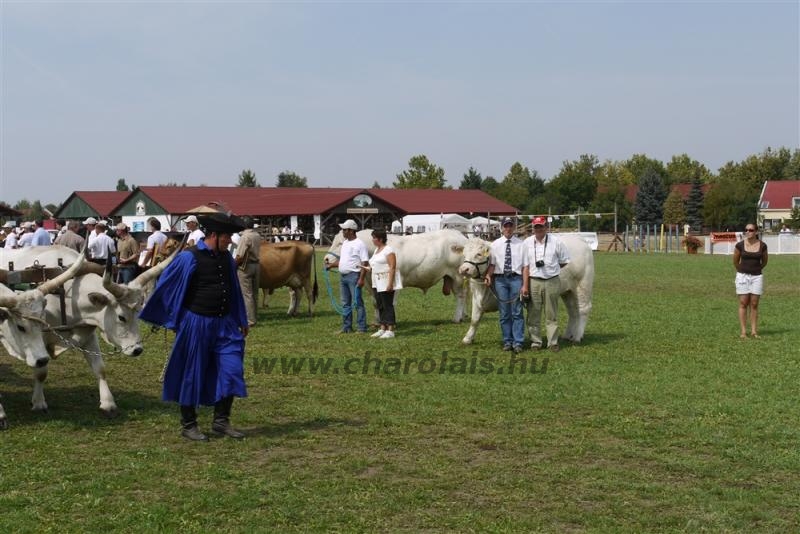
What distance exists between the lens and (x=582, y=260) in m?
14.6

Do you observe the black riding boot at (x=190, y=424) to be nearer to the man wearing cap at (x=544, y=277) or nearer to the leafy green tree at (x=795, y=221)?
the man wearing cap at (x=544, y=277)

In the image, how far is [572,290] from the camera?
14547 millimetres

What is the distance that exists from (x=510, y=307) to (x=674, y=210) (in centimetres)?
8193

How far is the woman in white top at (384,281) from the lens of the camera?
585 inches

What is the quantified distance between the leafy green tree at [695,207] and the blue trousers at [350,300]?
7922cm

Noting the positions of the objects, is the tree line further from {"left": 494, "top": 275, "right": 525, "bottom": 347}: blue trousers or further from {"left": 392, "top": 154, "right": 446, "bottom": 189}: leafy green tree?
{"left": 494, "top": 275, "right": 525, "bottom": 347}: blue trousers

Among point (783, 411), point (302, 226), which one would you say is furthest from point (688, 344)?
point (302, 226)

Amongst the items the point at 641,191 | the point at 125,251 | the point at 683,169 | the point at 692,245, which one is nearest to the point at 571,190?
the point at 641,191

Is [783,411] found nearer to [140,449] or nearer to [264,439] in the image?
[264,439]

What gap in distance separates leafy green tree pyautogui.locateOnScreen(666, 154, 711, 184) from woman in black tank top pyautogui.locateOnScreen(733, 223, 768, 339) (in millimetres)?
110534

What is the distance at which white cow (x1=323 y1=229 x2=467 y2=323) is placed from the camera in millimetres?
17391

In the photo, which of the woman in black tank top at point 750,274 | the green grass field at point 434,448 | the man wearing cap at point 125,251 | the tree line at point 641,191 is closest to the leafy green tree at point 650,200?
the tree line at point 641,191

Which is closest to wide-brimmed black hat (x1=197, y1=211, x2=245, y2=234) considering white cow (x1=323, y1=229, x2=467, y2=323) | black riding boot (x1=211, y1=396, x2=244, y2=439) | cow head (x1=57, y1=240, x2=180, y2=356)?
cow head (x1=57, y1=240, x2=180, y2=356)

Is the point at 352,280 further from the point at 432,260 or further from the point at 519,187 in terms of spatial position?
the point at 519,187
